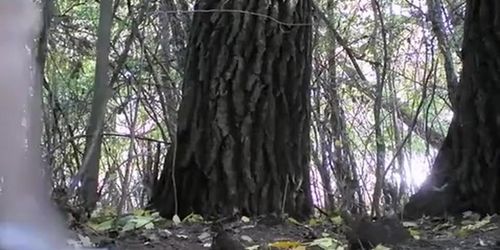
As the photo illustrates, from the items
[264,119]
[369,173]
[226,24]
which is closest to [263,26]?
[226,24]

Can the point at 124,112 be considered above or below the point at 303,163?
above

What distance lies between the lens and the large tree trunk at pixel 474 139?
236cm

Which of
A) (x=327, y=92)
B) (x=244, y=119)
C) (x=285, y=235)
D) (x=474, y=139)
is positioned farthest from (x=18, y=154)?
(x=327, y=92)

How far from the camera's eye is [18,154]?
97 centimetres

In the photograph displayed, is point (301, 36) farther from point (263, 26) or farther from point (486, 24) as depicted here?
point (486, 24)

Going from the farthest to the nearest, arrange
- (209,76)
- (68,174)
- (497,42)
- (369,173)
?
(369,173), (68,174), (209,76), (497,42)

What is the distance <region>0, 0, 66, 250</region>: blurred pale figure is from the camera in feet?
3.10

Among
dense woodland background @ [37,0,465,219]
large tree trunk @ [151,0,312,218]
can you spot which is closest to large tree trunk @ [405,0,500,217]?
large tree trunk @ [151,0,312,218]

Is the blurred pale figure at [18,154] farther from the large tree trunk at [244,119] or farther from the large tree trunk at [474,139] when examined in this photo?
the large tree trunk at [474,139]

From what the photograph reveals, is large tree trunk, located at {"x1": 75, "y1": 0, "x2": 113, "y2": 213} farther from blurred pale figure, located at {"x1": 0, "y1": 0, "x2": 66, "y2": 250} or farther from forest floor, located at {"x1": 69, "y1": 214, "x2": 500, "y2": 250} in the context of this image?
blurred pale figure, located at {"x1": 0, "y1": 0, "x2": 66, "y2": 250}

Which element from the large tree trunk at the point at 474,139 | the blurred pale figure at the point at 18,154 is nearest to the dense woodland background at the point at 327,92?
the large tree trunk at the point at 474,139

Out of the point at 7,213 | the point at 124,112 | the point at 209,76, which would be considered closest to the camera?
the point at 7,213

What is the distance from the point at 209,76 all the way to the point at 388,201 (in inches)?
74.7

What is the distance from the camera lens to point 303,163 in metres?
2.62
